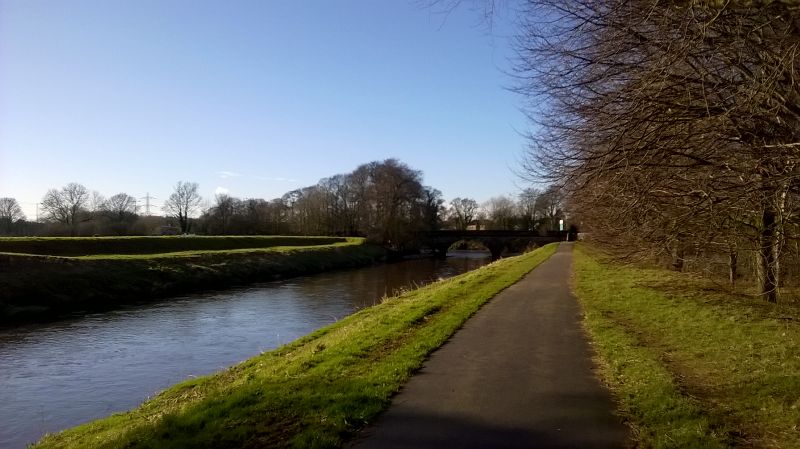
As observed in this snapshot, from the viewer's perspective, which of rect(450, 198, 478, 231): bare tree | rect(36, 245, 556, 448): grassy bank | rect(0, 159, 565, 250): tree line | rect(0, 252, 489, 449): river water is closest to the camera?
rect(36, 245, 556, 448): grassy bank

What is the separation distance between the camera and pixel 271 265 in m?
40.8

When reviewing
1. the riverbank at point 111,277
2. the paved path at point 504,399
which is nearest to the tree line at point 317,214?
the riverbank at point 111,277

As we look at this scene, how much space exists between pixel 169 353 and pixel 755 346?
1316cm

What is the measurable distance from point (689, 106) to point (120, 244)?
40.8 meters

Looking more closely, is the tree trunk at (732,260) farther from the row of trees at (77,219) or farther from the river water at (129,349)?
the row of trees at (77,219)

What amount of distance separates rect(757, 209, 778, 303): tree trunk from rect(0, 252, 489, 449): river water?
1086 centimetres

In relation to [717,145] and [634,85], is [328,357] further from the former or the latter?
[717,145]

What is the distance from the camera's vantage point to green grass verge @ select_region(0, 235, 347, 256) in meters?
34.1

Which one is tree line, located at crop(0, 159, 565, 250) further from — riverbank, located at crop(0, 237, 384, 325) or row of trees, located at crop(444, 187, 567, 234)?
riverbank, located at crop(0, 237, 384, 325)

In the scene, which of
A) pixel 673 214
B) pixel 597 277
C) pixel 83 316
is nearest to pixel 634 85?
pixel 673 214

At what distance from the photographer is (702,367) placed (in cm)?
776

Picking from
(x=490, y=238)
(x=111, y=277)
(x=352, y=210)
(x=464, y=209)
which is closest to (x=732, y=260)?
(x=111, y=277)

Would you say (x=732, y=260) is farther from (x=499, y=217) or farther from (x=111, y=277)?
(x=499, y=217)

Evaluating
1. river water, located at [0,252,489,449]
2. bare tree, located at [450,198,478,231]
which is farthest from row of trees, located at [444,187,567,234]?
river water, located at [0,252,489,449]
